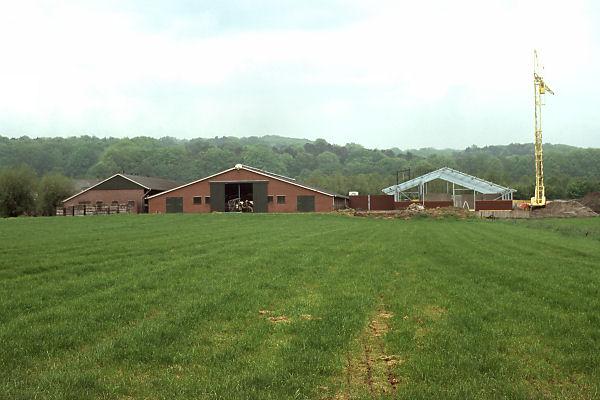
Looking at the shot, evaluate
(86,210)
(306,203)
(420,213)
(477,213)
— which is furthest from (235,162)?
(420,213)

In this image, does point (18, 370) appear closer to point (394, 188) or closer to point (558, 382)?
point (558, 382)

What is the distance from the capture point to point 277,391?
5.80 metres

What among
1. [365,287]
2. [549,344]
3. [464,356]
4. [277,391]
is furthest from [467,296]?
[277,391]

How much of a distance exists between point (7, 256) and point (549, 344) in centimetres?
1505

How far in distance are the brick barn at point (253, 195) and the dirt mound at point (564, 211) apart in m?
25.6

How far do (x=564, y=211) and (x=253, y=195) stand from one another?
126 ft

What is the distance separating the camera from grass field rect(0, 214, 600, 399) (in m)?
6.02

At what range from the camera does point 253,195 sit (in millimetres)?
64375

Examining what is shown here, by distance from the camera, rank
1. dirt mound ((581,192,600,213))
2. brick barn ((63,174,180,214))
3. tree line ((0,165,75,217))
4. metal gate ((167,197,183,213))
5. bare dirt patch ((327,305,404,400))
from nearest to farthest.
A: bare dirt patch ((327,305,404,400)) → metal gate ((167,197,183,213)) → tree line ((0,165,75,217)) → brick barn ((63,174,180,214)) → dirt mound ((581,192,600,213))

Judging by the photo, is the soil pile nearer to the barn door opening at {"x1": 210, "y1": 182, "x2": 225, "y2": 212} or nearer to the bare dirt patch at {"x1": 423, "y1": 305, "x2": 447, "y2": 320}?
the barn door opening at {"x1": 210, "y1": 182, "x2": 225, "y2": 212}

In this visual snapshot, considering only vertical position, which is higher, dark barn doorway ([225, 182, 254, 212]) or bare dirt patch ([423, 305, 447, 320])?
dark barn doorway ([225, 182, 254, 212])

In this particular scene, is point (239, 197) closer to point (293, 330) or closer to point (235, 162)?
point (293, 330)

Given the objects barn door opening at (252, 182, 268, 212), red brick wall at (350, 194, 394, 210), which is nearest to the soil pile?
red brick wall at (350, 194, 394, 210)

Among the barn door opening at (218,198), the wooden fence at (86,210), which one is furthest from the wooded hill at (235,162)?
the barn door opening at (218,198)
